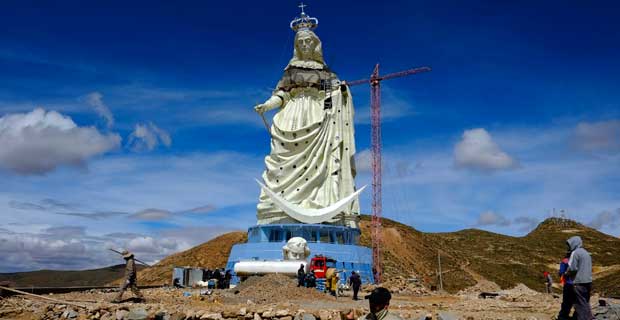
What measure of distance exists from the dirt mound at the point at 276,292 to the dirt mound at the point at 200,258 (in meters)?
29.9

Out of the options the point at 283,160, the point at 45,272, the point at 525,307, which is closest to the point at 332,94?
the point at 283,160

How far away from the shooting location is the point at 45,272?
5303 centimetres

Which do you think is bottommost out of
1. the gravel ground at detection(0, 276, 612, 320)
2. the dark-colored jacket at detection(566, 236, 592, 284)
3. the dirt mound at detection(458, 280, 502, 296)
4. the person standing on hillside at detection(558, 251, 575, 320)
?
the dirt mound at detection(458, 280, 502, 296)

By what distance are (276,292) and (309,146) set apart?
61.7 ft

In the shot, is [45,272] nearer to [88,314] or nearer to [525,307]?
[88,314]

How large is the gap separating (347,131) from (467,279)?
26.9m

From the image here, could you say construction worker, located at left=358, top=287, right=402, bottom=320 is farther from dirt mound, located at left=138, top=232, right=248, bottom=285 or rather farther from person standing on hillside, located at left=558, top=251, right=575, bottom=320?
dirt mound, located at left=138, top=232, right=248, bottom=285

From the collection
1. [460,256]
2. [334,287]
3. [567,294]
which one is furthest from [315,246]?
[460,256]

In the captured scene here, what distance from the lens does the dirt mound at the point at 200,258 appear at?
52.6 m

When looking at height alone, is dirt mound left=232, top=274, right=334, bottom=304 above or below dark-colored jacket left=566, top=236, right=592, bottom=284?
below

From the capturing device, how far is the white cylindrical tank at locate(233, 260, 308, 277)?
87.9ft

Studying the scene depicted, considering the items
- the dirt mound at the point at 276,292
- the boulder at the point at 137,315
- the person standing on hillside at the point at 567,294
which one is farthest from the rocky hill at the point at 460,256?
the person standing on hillside at the point at 567,294

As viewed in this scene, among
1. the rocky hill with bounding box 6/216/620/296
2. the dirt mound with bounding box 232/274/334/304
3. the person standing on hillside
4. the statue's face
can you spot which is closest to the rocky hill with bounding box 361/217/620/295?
the rocky hill with bounding box 6/216/620/296

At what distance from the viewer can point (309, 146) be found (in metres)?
37.8
